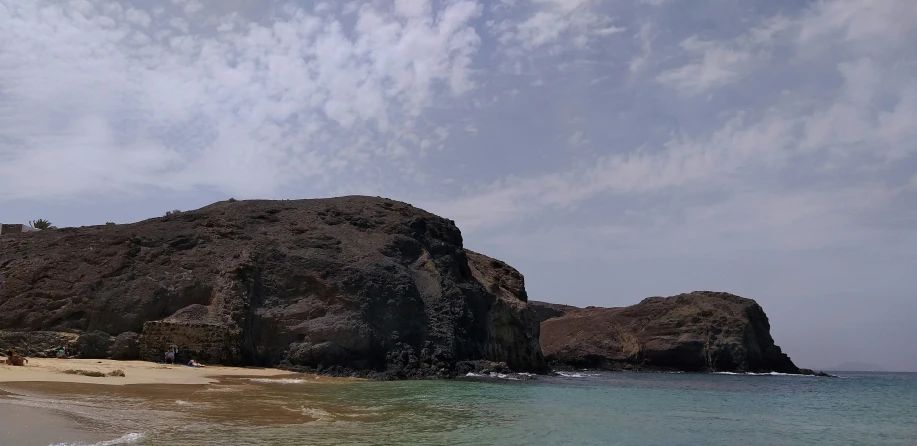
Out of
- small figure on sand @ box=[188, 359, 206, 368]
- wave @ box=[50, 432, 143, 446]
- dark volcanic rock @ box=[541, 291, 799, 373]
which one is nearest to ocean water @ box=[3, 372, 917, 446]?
wave @ box=[50, 432, 143, 446]

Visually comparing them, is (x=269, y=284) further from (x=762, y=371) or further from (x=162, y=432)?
(x=762, y=371)

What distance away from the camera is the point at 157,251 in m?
35.1

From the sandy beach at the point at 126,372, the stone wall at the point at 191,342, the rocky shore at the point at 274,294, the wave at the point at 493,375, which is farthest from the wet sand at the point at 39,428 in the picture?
the wave at the point at 493,375

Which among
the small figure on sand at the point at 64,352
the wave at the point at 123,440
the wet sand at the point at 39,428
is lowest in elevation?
the wave at the point at 123,440

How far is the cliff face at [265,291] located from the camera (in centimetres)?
3056

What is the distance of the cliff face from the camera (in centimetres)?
3056

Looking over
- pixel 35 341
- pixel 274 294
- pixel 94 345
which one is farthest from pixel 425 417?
pixel 35 341

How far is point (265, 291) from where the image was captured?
3428cm

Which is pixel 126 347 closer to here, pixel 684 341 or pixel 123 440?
pixel 123 440

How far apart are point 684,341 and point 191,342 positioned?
61.3 metres

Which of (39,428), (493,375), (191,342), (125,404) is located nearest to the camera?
(39,428)

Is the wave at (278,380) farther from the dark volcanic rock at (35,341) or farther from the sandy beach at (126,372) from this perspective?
the dark volcanic rock at (35,341)

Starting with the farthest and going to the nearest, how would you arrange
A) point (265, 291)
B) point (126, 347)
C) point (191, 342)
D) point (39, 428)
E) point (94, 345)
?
point (265, 291) < point (191, 342) < point (126, 347) < point (94, 345) < point (39, 428)

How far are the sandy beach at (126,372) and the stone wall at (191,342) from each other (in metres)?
1.48
